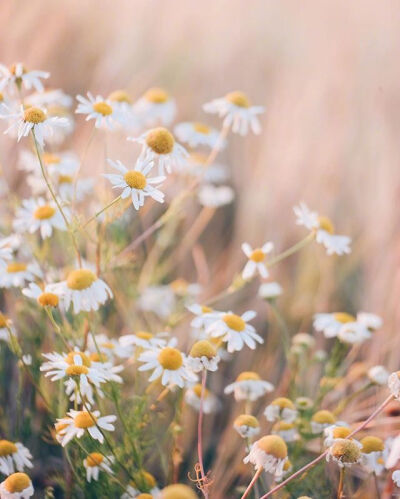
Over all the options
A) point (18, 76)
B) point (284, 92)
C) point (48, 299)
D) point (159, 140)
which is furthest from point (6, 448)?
point (284, 92)

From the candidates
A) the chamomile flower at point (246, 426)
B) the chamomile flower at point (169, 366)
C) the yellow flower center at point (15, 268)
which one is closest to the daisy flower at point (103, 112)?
the yellow flower center at point (15, 268)

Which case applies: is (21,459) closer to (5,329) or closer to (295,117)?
(5,329)

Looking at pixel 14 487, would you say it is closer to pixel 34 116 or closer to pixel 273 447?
pixel 273 447

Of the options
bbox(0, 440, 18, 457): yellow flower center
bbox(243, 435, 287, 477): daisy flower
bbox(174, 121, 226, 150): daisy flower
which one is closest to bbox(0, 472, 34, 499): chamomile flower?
bbox(0, 440, 18, 457): yellow flower center

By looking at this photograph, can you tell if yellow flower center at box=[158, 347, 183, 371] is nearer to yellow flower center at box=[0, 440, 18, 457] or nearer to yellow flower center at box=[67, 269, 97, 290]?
yellow flower center at box=[67, 269, 97, 290]

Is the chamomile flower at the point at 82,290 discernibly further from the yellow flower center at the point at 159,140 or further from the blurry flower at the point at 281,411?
the blurry flower at the point at 281,411
